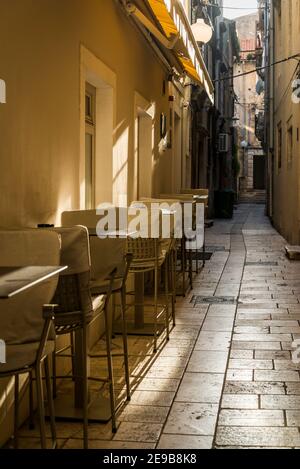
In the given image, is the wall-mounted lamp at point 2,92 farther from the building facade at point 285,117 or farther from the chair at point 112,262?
the building facade at point 285,117

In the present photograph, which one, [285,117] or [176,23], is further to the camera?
[285,117]

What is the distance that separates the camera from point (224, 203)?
2677cm

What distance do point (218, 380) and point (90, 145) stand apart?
9.26ft

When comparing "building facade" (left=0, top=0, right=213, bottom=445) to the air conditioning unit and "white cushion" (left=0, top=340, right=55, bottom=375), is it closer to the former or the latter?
"white cushion" (left=0, top=340, right=55, bottom=375)

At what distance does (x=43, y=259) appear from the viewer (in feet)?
10.9

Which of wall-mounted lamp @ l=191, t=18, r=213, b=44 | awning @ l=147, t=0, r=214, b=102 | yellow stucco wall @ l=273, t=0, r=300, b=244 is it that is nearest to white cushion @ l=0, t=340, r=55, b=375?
awning @ l=147, t=0, r=214, b=102

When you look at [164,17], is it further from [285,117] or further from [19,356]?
[285,117]

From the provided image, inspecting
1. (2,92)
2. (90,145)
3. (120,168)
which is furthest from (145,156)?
(2,92)

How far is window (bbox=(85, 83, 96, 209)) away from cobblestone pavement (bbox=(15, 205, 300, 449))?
151 cm

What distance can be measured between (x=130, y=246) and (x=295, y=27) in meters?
9.63

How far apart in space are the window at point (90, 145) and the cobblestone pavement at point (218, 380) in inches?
59.6

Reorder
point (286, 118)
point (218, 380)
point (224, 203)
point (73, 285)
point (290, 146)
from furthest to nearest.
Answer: point (224, 203) → point (286, 118) → point (290, 146) → point (218, 380) → point (73, 285)

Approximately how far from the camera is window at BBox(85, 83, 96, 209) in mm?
6598

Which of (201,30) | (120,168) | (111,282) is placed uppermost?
(201,30)
